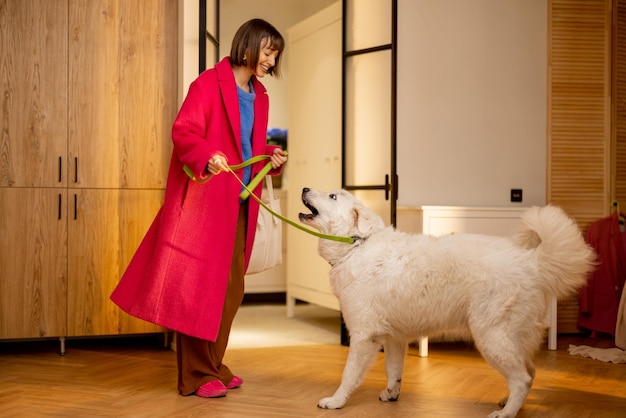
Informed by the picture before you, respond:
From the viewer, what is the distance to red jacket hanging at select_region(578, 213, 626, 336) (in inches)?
194

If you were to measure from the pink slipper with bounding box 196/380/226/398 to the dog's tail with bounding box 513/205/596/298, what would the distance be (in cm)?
153

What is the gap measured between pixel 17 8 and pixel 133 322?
2.03m

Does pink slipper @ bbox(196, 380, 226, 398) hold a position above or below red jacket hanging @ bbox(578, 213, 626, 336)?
below

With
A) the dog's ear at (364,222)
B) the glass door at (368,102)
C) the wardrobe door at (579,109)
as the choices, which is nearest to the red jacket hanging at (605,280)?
the wardrobe door at (579,109)

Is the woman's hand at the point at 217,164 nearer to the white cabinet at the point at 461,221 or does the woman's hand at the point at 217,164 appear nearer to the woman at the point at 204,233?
the woman at the point at 204,233

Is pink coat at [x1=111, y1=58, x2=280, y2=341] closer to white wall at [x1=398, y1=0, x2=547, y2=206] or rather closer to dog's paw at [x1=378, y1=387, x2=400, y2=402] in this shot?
dog's paw at [x1=378, y1=387, x2=400, y2=402]

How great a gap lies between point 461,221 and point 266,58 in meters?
1.93

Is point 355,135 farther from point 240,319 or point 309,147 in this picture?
point 240,319

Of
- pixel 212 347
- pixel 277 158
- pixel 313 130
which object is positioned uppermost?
pixel 313 130

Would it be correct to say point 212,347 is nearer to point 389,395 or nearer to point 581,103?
point 389,395

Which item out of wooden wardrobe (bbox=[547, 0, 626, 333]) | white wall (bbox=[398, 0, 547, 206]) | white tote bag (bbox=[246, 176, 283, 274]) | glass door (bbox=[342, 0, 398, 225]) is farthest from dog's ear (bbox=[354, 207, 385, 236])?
wooden wardrobe (bbox=[547, 0, 626, 333])

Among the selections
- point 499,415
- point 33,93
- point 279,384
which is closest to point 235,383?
point 279,384

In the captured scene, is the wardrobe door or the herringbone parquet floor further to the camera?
the wardrobe door

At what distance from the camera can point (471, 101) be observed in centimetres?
510
